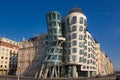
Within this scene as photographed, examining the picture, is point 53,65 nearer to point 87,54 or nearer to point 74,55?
point 74,55

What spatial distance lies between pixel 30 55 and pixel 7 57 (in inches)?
913

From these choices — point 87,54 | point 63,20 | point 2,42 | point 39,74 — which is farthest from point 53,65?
point 2,42

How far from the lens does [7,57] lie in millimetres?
136875

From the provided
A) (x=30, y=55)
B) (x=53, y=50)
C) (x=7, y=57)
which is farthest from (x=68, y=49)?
(x=7, y=57)

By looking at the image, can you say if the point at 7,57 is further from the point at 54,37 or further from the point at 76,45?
the point at 76,45

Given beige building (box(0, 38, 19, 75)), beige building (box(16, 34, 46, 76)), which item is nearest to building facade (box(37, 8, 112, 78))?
beige building (box(16, 34, 46, 76))

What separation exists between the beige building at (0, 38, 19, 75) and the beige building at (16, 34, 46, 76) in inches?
507

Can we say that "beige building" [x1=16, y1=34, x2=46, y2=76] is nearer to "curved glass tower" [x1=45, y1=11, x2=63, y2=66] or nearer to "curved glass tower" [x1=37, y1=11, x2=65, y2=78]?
"curved glass tower" [x1=37, y1=11, x2=65, y2=78]

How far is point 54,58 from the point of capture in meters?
98.2

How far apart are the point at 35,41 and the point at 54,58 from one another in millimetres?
31357

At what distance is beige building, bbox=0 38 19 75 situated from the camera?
132125 mm

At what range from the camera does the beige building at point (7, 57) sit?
132 m

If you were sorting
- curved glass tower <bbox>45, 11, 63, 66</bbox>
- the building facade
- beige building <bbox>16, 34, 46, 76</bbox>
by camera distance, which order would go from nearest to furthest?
the building facade
curved glass tower <bbox>45, 11, 63, 66</bbox>
beige building <bbox>16, 34, 46, 76</bbox>

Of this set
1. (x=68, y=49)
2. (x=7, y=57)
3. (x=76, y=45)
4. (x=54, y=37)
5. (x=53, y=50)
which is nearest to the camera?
(x=76, y=45)
